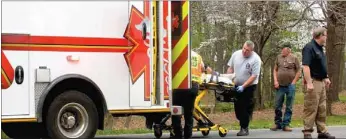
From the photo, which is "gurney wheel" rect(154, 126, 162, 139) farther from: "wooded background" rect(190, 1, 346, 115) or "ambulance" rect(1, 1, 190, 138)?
"wooded background" rect(190, 1, 346, 115)

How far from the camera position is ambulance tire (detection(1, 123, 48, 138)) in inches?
314

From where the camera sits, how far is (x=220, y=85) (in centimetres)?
973

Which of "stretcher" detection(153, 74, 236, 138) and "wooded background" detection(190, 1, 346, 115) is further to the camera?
"wooded background" detection(190, 1, 346, 115)

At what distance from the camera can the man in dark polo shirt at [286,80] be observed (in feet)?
36.3

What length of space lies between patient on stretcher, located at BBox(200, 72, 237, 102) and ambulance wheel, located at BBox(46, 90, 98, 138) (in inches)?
95.9

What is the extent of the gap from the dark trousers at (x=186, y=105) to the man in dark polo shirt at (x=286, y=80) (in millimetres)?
2653

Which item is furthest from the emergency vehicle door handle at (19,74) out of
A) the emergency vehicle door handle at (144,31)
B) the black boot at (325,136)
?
the black boot at (325,136)

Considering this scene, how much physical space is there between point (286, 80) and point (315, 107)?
2.49 meters

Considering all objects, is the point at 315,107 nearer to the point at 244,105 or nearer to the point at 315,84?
the point at 315,84

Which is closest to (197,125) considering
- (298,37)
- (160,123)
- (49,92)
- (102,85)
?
(160,123)

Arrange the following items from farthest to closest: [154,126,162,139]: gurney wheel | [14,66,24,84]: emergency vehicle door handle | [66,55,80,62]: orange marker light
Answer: [154,126,162,139]: gurney wheel < [66,55,80,62]: orange marker light < [14,66,24,84]: emergency vehicle door handle

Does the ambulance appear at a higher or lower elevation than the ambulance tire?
higher

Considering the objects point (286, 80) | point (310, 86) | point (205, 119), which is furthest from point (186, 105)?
point (286, 80)

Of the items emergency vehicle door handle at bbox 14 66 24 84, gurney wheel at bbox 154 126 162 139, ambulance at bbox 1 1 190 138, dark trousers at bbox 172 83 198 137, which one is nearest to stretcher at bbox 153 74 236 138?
gurney wheel at bbox 154 126 162 139
